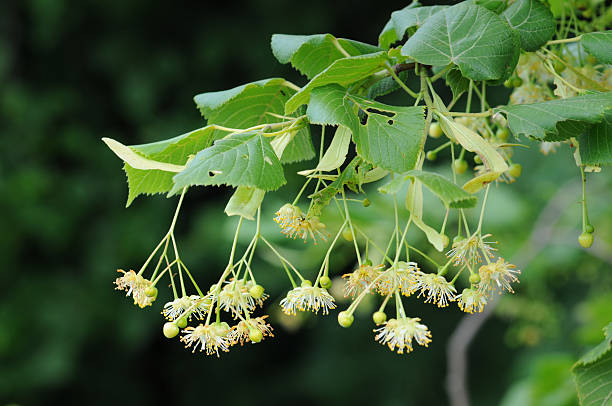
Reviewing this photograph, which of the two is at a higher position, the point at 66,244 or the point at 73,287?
the point at 66,244

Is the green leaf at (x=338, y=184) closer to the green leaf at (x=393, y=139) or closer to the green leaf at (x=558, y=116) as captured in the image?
the green leaf at (x=393, y=139)

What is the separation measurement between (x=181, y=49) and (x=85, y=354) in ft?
6.61

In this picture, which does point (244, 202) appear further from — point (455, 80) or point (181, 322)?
point (455, 80)

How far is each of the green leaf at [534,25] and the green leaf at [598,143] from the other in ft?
0.42

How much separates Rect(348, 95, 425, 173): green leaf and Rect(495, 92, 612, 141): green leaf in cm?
10

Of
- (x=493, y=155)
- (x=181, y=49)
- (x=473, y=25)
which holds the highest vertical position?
(x=181, y=49)

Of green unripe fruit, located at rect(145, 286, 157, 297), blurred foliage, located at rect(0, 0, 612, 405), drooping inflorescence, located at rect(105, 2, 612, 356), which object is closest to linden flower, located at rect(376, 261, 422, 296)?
drooping inflorescence, located at rect(105, 2, 612, 356)

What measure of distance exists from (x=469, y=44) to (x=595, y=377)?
39cm

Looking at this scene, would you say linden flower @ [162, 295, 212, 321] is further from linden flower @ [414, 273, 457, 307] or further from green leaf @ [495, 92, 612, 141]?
green leaf @ [495, 92, 612, 141]

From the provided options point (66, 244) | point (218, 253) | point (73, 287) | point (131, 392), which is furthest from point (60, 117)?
point (131, 392)

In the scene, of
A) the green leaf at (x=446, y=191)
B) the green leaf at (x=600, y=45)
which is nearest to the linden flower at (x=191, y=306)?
the green leaf at (x=446, y=191)

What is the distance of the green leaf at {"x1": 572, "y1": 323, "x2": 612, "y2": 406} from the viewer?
635 mm

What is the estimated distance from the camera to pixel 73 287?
142 inches

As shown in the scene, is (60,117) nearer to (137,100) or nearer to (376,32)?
(137,100)
